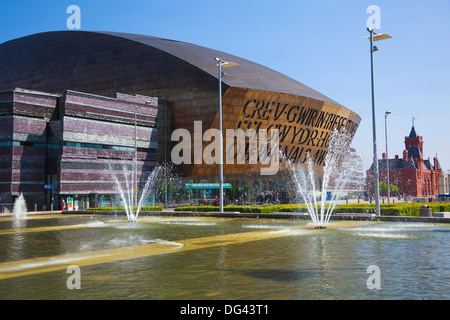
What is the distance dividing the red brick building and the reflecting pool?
15005cm

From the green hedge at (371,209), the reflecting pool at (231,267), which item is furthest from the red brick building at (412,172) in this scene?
the reflecting pool at (231,267)

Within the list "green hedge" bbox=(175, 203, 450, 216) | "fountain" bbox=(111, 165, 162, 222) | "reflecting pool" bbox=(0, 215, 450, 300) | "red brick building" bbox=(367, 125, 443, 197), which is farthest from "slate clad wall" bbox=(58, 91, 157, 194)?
"red brick building" bbox=(367, 125, 443, 197)

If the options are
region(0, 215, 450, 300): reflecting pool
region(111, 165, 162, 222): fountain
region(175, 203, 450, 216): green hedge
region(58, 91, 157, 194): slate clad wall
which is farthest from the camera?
region(111, 165, 162, 222): fountain

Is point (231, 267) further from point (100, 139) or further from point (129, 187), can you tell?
point (129, 187)

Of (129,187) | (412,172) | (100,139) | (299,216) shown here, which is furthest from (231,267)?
(412,172)

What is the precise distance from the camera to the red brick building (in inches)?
6540

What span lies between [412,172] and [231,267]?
6656 inches

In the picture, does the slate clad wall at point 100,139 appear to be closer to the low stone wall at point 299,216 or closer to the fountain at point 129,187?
the fountain at point 129,187

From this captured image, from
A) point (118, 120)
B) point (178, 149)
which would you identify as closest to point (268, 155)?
point (178, 149)

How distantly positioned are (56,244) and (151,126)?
4392 cm

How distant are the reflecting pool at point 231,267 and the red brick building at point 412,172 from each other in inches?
5907

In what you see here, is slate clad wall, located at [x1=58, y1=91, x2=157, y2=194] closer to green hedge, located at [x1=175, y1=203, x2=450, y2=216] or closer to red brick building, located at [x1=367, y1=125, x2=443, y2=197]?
green hedge, located at [x1=175, y1=203, x2=450, y2=216]

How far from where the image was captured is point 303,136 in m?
63.2
